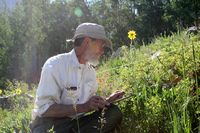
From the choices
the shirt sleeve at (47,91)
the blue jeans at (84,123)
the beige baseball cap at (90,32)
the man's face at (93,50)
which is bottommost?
the blue jeans at (84,123)

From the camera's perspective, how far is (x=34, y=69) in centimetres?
2441

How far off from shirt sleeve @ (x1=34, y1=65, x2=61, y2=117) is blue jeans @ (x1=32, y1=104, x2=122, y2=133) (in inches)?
5.9

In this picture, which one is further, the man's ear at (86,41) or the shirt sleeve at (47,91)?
the man's ear at (86,41)

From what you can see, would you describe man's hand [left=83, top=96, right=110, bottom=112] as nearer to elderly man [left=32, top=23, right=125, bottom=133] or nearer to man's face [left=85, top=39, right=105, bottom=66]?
elderly man [left=32, top=23, right=125, bottom=133]

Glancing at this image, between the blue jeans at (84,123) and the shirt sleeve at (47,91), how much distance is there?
0.15 metres

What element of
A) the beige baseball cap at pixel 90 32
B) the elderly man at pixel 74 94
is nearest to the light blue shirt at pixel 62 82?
the elderly man at pixel 74 94

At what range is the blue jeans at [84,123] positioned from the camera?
2184 millimetres

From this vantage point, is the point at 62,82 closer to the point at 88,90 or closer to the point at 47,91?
the point at 47,91

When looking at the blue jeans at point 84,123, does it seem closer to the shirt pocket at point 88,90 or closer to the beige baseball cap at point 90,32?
the shirt pocket at point 88,90

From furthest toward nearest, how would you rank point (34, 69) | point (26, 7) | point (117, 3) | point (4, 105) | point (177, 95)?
point (117, 3) < point (26, 7) < point (34, 69) < point (4, 105) < point (177, 95)

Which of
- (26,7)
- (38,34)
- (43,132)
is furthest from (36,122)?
(26,7)

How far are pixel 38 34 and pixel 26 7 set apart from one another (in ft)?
14.1

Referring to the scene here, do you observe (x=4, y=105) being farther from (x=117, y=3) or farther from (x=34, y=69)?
(x=117, y=3)

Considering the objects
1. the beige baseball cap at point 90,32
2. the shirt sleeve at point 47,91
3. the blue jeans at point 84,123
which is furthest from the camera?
the beige baseball cap at point 90,32
